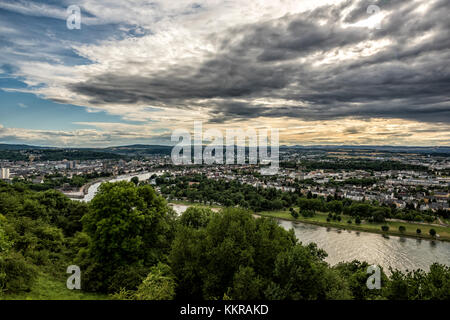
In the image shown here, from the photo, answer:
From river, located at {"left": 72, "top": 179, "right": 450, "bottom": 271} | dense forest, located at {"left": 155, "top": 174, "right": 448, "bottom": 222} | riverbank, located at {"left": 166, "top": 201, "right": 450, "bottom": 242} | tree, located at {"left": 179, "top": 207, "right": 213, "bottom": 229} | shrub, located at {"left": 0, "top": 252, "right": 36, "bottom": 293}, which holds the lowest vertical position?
river, located at {"left": 72, "top": 179, "right": 450, "bottom": 271}

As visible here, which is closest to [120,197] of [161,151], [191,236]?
[191,236]

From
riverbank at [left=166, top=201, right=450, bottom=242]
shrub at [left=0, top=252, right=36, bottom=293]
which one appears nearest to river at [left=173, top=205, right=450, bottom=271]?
riverbank at [left=166, top=201, right=450, bottom=242]

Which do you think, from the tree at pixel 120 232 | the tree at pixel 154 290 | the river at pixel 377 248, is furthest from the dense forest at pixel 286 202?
the tree at pixel 154 290

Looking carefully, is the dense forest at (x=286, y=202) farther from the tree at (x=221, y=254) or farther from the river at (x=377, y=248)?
the tree at (x=221, y=254)

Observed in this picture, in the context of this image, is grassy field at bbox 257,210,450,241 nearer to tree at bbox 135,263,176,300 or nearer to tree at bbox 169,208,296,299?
tree at bbox 169,208,296,299

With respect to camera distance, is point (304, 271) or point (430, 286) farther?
point (430, 286)

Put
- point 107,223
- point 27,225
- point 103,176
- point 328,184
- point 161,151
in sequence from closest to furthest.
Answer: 1. point 107,223
2. point 27,225
3. point 328,184
4. point 103,176
5. point 161,151
